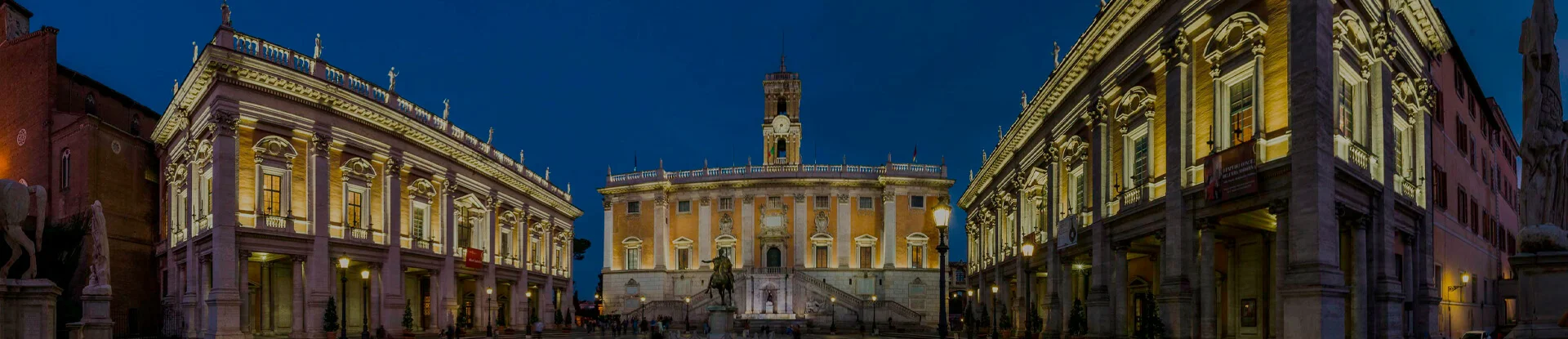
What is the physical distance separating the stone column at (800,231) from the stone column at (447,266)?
123 ft

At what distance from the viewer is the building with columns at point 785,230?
266 ft

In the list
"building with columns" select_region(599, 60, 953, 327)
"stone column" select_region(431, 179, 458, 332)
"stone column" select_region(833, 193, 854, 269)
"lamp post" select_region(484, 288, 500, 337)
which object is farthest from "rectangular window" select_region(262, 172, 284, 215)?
"stone column" select_region(833, 193, 854, 269)

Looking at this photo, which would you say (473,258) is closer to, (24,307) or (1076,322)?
(1076,322)

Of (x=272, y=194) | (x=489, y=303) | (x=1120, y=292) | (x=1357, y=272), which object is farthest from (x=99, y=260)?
(x=489, y=303)

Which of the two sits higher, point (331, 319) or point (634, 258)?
point (634, 258)

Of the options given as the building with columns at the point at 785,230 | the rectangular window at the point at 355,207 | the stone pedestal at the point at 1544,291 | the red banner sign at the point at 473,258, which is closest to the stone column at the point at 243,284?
the rectangular window at the point at 355,207

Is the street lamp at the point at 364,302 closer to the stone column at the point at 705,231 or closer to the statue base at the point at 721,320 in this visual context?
the statue base at the point at 721,320

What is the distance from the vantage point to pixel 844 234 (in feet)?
269

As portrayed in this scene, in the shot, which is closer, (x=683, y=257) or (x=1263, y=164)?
(x=1263, y=164)

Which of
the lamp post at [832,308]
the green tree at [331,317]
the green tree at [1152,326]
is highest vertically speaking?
the green tree at [1152,326]

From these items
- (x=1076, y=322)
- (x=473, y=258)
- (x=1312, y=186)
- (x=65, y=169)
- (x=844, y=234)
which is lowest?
(x=1076, y=322)

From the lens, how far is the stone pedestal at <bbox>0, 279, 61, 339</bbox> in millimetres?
14977

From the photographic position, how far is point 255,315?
1512 inches

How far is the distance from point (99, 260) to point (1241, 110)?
983 inches
